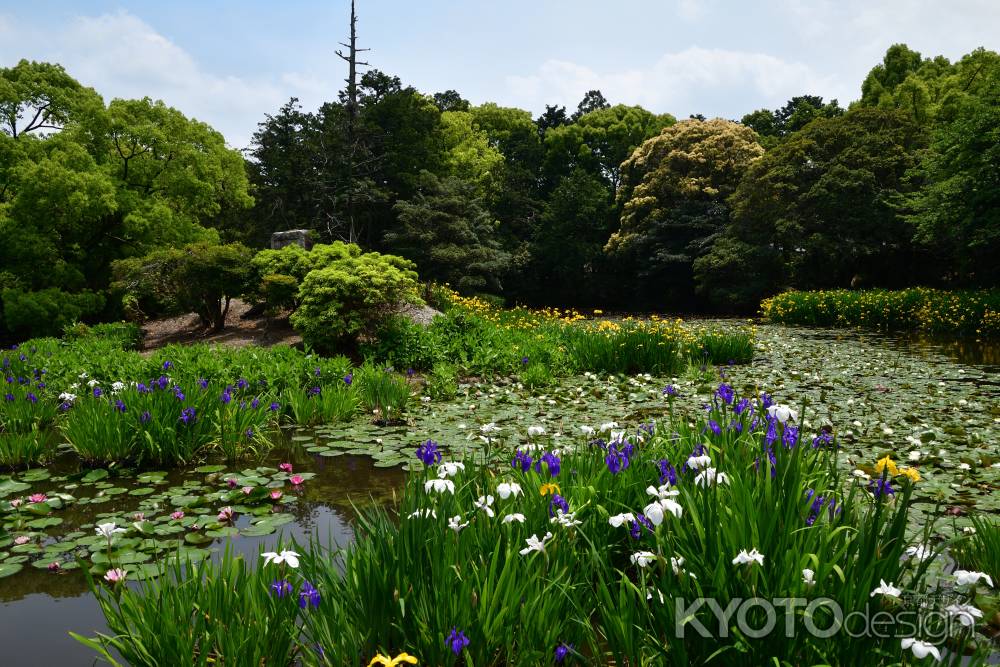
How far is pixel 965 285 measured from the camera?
66.3ft

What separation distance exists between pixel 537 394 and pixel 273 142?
98.7 feet

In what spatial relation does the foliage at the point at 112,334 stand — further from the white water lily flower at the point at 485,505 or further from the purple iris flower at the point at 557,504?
the purple iris flower at the point at 557,504

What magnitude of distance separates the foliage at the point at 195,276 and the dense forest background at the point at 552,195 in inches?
169

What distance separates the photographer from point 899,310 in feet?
55.1

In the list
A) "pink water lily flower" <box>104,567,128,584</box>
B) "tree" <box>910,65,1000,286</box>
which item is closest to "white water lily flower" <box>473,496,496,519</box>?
"pink water lily flower" <box>104,567,128,584</box>

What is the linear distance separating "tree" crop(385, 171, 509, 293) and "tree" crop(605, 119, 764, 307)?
9.19 meters

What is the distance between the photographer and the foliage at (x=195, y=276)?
1247cm

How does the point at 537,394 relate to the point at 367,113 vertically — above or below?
below

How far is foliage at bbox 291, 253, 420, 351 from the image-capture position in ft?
32.1

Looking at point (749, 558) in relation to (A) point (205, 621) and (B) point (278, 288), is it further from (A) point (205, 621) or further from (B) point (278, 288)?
(B) point (278, 288)

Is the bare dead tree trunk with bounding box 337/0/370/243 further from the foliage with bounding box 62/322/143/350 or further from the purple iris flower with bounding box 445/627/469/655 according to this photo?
the purple iris flower with bounding box 445/627/469/655

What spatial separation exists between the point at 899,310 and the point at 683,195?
1364cm

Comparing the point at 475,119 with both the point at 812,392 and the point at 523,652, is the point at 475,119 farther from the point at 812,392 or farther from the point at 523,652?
the point at 523,652

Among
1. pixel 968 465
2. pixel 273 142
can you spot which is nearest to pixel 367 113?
pixel 273 142
